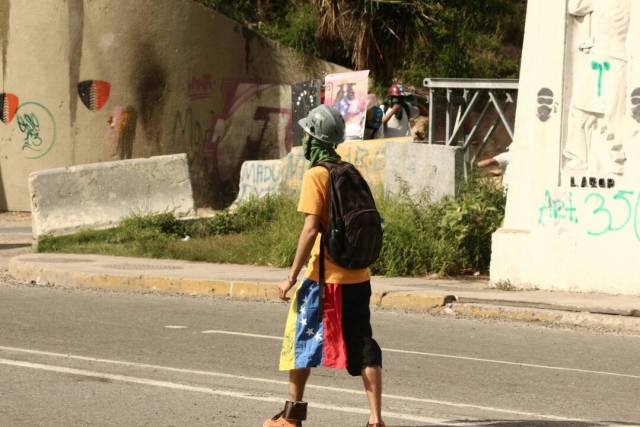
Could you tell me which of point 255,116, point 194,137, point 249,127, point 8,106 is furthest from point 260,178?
point 8,106

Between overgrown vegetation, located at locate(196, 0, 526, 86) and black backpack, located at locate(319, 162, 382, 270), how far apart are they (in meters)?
15.6

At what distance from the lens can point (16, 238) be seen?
19.0 meters

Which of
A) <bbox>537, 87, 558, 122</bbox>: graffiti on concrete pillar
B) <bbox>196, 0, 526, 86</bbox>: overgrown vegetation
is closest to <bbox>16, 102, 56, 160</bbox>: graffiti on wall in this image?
<bbox>196, 0, 526, 86</bbox>: overgrown vegetation

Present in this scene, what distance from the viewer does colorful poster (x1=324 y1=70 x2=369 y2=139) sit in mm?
18250

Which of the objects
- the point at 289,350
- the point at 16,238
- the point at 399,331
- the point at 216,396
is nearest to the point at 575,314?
the point at 399,331

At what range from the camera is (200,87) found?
73.4ft

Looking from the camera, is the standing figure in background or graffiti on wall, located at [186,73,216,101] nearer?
the standing figure in background

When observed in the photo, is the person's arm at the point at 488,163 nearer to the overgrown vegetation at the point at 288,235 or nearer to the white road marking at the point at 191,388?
the overgrown vegetation at the point at 288,235

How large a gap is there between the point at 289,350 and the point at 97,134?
618 inches

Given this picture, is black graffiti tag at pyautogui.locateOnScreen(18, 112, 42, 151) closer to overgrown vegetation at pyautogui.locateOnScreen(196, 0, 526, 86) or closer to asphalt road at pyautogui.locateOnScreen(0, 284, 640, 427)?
overgrown vegetation at pyautogui.locateOnScreen(196, 0, 526, 86)

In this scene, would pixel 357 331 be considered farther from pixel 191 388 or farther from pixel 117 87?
pixel 117 87

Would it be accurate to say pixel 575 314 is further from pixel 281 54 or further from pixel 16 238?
pixel 281 54

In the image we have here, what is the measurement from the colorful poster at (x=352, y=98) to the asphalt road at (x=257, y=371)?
622 cm

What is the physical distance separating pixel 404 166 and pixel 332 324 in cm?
966
